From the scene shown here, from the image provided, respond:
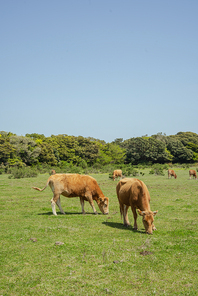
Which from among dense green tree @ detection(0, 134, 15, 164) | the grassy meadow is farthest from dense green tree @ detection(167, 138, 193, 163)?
the grassy meadow

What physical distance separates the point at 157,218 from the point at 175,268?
20.7ft

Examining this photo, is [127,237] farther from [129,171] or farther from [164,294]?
[129,171]

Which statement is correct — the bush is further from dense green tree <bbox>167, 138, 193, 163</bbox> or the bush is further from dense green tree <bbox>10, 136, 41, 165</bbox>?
dense green tree <bbox>167, 138, 193, 163</bbox>

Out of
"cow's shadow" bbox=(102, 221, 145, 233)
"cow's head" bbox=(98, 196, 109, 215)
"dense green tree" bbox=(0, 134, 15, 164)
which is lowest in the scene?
"cow's shadow" bbox=(102, 221, 145, 233)

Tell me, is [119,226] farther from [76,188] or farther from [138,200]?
[76,188]

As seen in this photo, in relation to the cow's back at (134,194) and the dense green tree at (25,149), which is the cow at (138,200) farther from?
the dense green tree at (25,149)

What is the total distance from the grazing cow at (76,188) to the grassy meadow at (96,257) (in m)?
1.53

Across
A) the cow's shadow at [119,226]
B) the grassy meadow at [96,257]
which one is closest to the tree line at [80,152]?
the cow's shadow at [119,226]

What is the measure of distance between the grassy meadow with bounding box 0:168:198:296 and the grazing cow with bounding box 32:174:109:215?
5.03 feet

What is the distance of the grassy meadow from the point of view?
5727mm

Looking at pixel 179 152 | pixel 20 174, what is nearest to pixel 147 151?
pixel 179 152

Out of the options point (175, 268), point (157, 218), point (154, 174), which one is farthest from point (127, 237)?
point (154, 174)

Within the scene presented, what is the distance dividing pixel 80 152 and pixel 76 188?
213 feet

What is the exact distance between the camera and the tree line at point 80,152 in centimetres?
6028
